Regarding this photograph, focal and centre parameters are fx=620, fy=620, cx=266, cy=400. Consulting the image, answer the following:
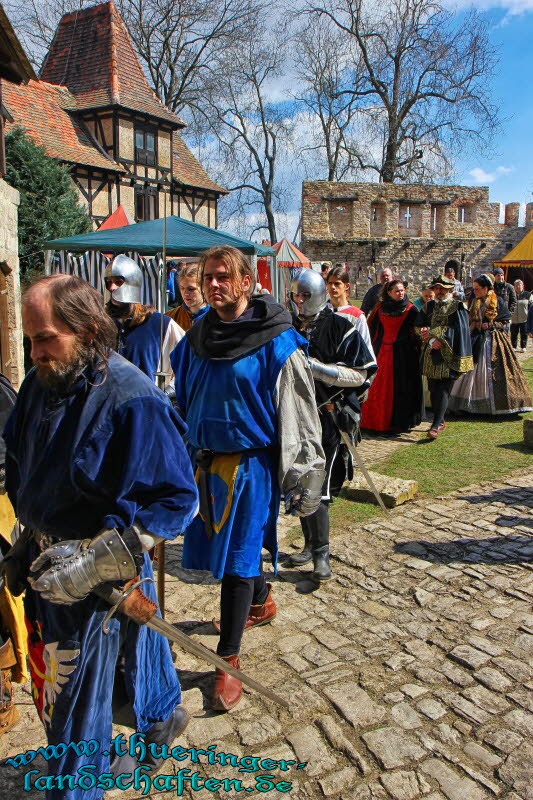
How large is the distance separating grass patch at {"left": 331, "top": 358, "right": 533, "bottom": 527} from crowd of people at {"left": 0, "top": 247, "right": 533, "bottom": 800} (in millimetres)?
1105

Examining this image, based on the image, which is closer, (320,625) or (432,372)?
(320,625)

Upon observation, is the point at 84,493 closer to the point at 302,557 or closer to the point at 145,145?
the point at 302,557

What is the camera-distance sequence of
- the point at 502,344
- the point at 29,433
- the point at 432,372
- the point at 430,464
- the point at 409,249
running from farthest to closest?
1. the point at 409,249
2. the point at 502,344
3. the point at 432,372
4. the point at 430,464
5. the point at 29,433

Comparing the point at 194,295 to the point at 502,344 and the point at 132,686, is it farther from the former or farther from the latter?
the point at 502,344

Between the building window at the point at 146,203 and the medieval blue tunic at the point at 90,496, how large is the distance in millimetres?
20693

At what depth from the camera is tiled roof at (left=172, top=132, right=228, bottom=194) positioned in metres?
23.1

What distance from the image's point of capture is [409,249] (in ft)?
96.6

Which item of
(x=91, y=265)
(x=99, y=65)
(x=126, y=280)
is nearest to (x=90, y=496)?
(x=126, y=280)

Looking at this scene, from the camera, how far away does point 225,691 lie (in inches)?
102

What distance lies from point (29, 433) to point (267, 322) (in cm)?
112

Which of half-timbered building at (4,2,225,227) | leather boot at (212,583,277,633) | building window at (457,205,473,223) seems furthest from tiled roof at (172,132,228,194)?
leather boot at (212,583,277,633)

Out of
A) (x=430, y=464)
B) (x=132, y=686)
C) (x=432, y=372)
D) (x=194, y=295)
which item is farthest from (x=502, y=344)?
(x=132, y=686)

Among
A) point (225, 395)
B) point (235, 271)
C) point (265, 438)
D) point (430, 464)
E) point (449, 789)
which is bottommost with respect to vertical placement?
point (449, 789)

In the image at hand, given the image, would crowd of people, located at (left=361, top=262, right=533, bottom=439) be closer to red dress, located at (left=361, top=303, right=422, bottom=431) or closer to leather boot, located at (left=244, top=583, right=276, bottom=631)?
red dress, located at (left=361, top=303, right=422, bottom=431)
